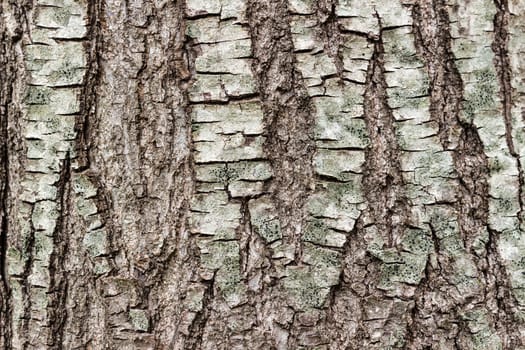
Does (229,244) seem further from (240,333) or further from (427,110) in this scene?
(427,110)

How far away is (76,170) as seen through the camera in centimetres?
136

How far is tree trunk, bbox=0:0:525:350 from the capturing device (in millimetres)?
1308

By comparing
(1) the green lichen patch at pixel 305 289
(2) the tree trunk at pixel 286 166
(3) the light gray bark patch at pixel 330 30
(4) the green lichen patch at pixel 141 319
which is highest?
(3) the light gray bark patch at pixel 330 30

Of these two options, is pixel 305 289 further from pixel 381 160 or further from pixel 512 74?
pixel 512 74

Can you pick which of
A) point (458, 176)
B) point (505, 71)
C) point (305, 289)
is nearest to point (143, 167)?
point (305, 289)

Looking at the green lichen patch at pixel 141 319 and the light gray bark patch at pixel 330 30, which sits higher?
the light gray bark patch at pixel 330 30

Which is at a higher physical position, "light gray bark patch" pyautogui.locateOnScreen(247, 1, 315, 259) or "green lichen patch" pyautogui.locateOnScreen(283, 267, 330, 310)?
"light gray bark patch" pyautogui.locateOnScreen(247, 1, 315, 259)

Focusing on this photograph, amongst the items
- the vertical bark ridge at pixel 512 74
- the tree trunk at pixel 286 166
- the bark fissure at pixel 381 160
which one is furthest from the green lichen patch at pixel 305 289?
the vertical bark ridge at pixel 512 74

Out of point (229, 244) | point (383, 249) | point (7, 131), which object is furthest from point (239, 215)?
point (7, 131)

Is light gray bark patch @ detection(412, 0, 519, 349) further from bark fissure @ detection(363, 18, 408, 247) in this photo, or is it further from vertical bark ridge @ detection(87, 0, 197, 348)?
vertical bark ridge @ detection(87, 0, 197, 348)

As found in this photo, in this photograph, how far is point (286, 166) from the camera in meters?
1.33

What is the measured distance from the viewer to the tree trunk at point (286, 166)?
1.31m

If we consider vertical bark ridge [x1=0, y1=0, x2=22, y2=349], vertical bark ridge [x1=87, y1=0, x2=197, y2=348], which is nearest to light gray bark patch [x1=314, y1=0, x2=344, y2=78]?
vertical bark ridge [x1=87, y1=0, x2=197, y2=348]

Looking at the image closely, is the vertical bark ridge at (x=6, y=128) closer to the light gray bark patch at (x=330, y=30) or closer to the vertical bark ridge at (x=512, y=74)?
the light gray bark patch at (x=330, y=30)
